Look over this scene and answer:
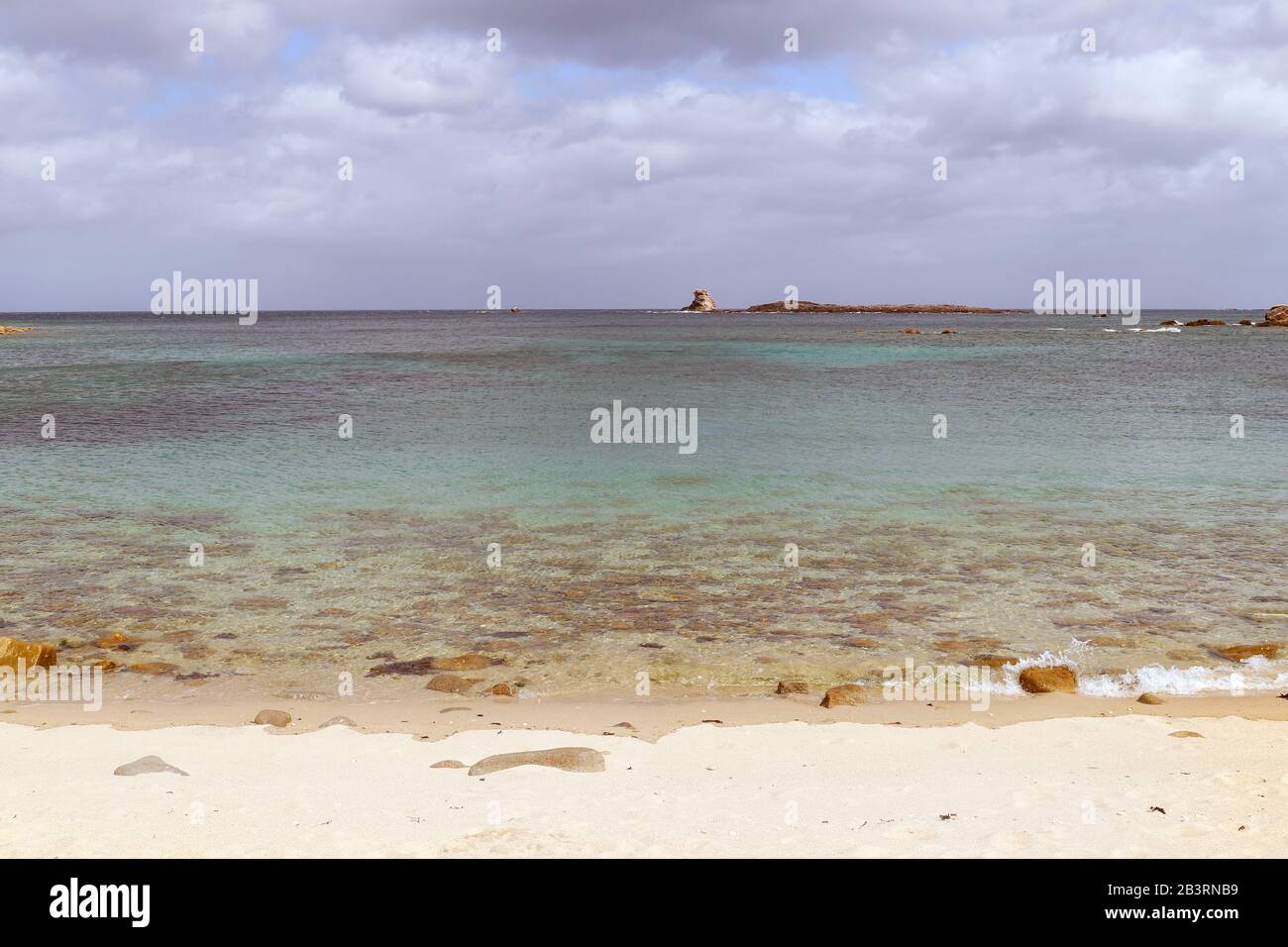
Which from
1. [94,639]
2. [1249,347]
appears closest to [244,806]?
[94,639]

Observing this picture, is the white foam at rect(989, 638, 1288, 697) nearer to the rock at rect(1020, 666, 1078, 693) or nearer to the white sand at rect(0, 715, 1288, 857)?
the rock at rect(1020, 666, 1078, 693)

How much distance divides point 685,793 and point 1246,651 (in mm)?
6711

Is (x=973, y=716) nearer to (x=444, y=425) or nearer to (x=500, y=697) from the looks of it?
(x=500, y=697)

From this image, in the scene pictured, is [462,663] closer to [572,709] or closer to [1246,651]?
[572,709]

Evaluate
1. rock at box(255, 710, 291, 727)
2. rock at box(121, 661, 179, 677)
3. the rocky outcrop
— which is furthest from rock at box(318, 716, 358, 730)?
the rocky outcrop

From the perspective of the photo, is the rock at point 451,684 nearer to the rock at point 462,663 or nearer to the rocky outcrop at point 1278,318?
the rock at point 462,663

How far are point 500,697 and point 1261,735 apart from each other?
A: 6288 mm

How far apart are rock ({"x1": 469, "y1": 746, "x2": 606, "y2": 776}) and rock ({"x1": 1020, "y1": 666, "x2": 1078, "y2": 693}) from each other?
4.31m

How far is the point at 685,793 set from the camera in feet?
19.9

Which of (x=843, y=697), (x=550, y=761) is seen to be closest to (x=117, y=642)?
→ (x=550, y=761)

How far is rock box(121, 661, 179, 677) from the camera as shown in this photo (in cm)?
902

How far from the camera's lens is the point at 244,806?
576 cm

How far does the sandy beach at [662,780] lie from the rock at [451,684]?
19 cm

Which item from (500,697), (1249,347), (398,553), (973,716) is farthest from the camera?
(1249,347)
